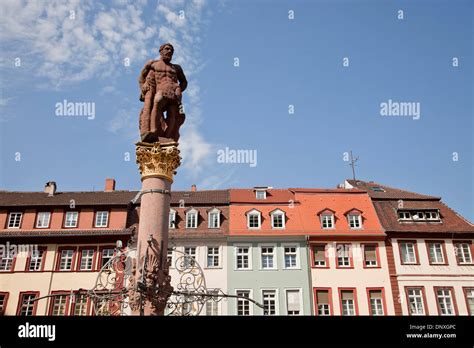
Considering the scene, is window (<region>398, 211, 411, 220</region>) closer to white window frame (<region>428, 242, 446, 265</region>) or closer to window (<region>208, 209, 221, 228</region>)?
white window frame (<region>428, 242, 446, 265</region>)

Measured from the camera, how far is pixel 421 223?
35.8 metres

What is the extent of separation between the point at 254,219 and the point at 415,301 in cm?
1305

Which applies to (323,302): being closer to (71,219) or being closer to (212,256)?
(212,256)

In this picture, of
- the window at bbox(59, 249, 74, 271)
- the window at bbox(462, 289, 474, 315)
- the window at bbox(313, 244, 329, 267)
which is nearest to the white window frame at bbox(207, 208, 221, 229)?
the window at bbox(313, 244, 329, 267)

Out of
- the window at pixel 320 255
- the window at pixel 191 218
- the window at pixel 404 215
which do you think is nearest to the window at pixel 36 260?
the window at pixel 191 218

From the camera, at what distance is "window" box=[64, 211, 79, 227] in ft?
116

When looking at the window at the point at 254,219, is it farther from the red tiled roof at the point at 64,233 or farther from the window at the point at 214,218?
the red tiled roof at the point at 64,233

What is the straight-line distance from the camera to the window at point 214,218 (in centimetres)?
A: 3583

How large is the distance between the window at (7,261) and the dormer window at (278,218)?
19.7 m

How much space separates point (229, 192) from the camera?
40.6 meters

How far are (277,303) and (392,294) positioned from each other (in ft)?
26.8

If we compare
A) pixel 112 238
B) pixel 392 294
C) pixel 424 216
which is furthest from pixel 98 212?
pixel 424 216

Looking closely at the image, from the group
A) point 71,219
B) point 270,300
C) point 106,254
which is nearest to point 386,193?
point 270,300
